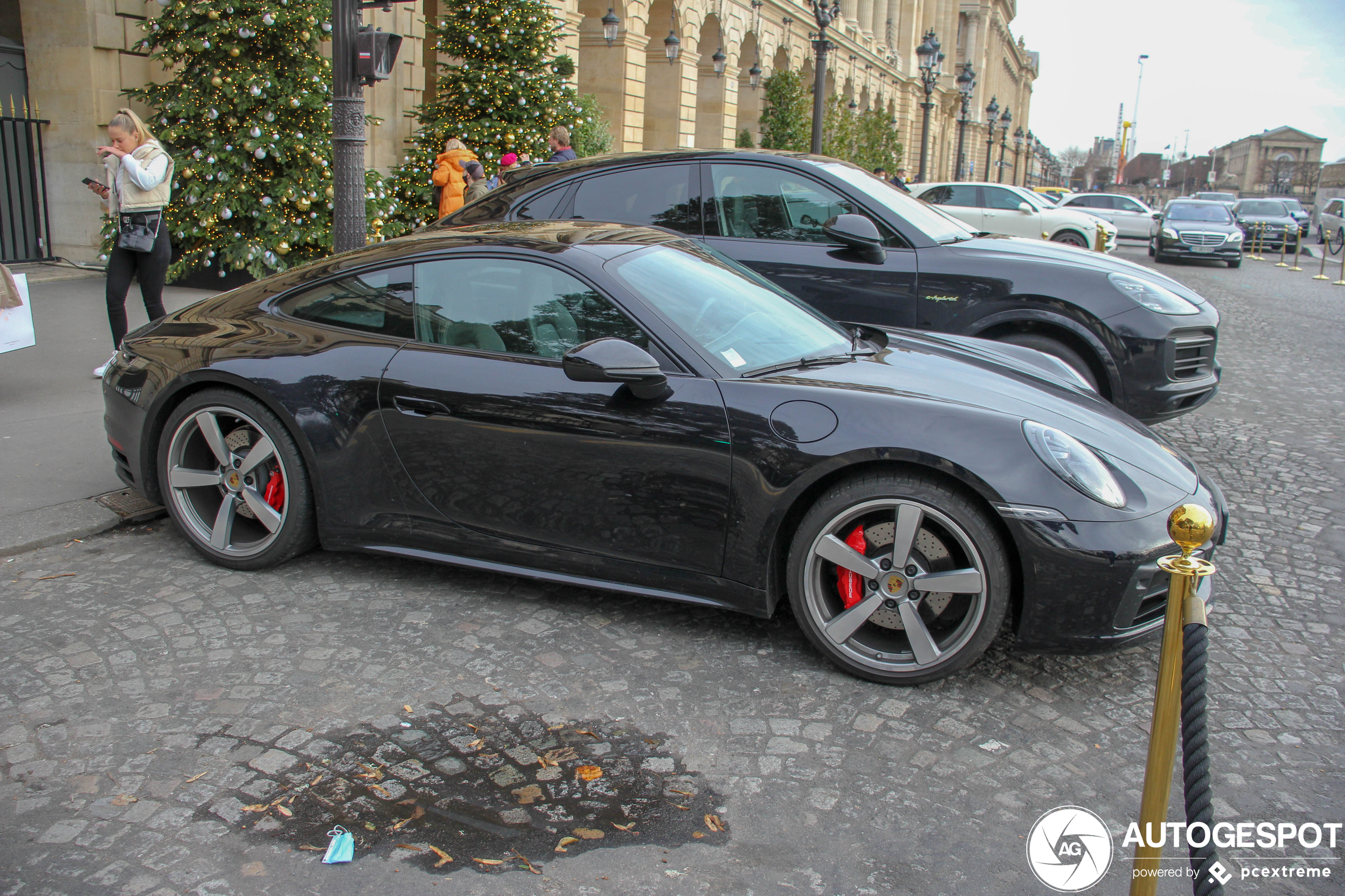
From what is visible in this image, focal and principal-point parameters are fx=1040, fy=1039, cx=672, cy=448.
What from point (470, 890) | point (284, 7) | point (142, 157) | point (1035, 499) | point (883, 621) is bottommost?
point (470, 890)

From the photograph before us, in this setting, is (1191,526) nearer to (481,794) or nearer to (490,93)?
(481,794)

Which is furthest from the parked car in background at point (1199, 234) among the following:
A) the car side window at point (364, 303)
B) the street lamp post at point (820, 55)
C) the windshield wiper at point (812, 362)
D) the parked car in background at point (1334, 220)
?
the car side window at point (364, 303)

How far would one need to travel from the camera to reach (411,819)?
2.59 meters

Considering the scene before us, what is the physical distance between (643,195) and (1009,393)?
323cm

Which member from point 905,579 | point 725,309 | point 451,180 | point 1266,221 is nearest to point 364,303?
point 725,309

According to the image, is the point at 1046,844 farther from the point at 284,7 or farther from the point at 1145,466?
the point at 284,7

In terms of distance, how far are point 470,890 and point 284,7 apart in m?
11.1

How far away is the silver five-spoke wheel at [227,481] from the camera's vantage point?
4.08 meters

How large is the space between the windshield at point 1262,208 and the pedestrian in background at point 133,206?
37.7 m

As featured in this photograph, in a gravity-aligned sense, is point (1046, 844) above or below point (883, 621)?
below

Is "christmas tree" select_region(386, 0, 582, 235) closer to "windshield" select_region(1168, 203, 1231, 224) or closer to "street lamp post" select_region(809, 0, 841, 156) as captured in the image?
"street lamp post" select_region(809, 0, 841, 156)

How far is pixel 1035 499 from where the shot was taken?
311cm

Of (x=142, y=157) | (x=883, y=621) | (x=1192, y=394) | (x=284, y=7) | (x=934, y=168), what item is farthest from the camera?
(x=934, y=168)

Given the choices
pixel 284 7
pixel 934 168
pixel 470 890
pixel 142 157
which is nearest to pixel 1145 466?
pixel 470 890
